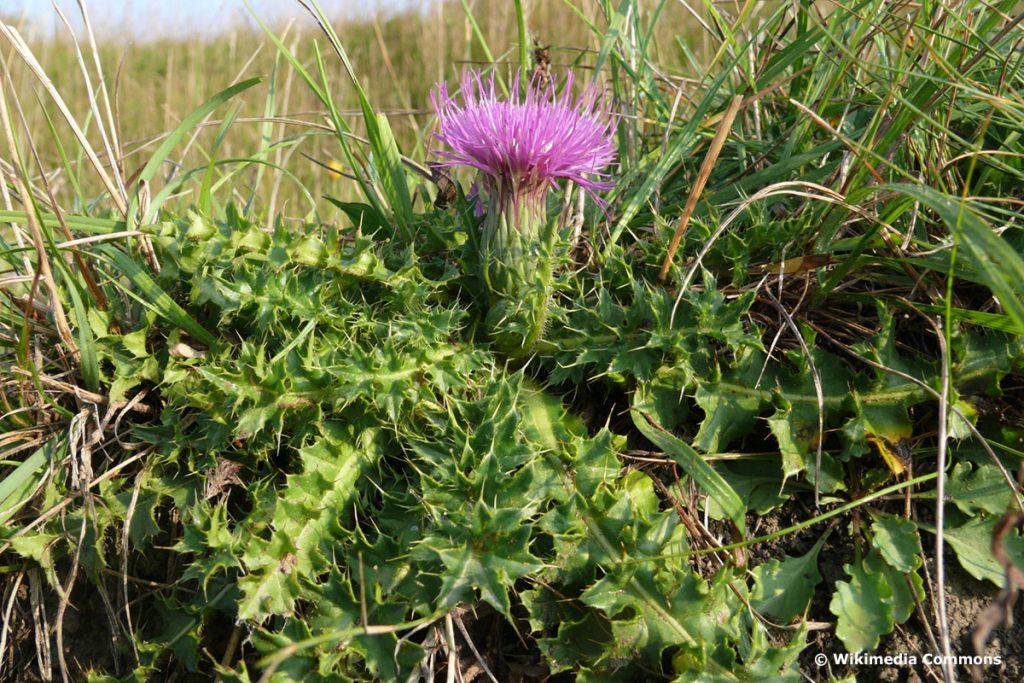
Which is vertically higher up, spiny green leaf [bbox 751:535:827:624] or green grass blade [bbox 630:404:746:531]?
green grass blade [bbox 630:404:746:531]

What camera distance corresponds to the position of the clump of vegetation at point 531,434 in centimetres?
162

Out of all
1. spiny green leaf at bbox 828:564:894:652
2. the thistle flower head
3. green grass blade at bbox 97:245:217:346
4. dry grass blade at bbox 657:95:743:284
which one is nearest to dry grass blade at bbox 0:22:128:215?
green grass blade at bbox 97:245:217:346

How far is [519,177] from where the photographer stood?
75.7 inches

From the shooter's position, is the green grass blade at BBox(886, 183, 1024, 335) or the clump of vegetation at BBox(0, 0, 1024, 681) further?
Result: the clump of vegetation at BBox(0, 0, 1024, 681)

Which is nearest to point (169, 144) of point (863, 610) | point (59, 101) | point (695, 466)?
point (59, 101)

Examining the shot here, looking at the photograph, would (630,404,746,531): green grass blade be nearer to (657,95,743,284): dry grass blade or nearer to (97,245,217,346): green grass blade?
(657,95,743,284): dry grass blade

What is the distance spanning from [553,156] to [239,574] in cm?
115

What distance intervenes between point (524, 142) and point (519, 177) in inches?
3.3

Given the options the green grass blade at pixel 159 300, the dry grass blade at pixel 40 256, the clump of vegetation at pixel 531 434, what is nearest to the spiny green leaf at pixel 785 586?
the clump of vegetation at pixel 531 434

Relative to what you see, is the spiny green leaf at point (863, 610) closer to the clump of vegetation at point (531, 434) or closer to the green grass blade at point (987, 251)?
the clump of vegetation at point (531, 434)

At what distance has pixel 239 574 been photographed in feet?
5.46

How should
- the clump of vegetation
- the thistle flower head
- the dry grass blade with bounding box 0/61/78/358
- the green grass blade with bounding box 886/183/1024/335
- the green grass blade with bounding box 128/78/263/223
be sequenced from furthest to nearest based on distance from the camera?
the green grass blade with bounding box 128/78/263/223
the thistle flower head
the dry grass blade with bounding box 0/61/78/358
the clump of vegetation
the green grass blade with bounding box 886/183/1024/335

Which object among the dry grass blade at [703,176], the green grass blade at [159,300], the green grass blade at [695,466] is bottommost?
the green grass blade at [695,466]

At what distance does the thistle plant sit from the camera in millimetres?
1895
